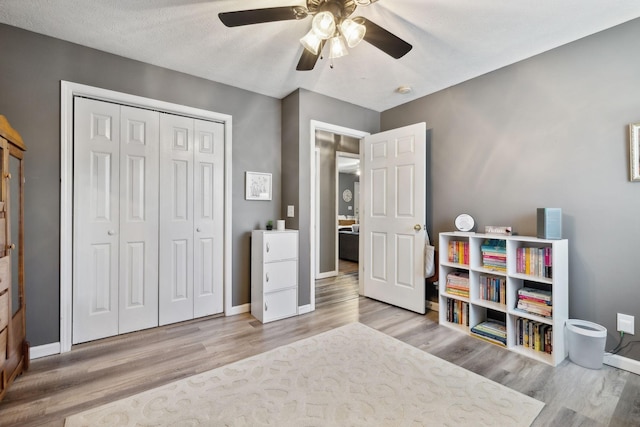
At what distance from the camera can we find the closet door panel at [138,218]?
2541 millimetres

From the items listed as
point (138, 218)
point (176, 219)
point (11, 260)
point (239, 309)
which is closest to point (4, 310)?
point (11, 260)

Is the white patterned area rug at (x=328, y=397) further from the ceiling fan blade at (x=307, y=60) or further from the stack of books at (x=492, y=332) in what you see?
the ceiling fan blade at (x=307, y=60)

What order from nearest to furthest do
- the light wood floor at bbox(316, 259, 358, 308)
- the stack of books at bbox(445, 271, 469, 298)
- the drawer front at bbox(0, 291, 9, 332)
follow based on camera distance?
the drawer front at bbox(0, 291, 9, 332) < the stack of books at bbox(445, 271, 469, 298) < the light wood floor at bbox(316, 259, 358, 308)

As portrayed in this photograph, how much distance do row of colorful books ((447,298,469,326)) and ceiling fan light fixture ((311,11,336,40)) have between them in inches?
103

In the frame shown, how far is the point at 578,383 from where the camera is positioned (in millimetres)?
1865

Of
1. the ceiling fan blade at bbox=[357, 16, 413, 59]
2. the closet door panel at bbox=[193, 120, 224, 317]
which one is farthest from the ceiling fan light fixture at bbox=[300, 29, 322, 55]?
the closet door panel at bbox=[193, 120, 224, 317]

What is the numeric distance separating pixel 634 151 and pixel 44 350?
4.61 metres

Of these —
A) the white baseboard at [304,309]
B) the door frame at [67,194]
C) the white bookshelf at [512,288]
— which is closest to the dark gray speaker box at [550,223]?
the white bookshelf at [512,288]

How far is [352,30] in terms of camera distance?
1.63m

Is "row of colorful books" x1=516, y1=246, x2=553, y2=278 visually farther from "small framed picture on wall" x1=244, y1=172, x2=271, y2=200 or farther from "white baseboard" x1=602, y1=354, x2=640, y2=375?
"small framed picture on wall" x1=244, y1=172, x2=271, y2=200

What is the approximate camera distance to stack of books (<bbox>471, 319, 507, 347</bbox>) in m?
2.40

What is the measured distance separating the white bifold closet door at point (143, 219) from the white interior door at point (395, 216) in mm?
1820

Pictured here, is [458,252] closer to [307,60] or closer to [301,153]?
[301,153]

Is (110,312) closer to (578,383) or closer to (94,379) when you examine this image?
(94,379)
